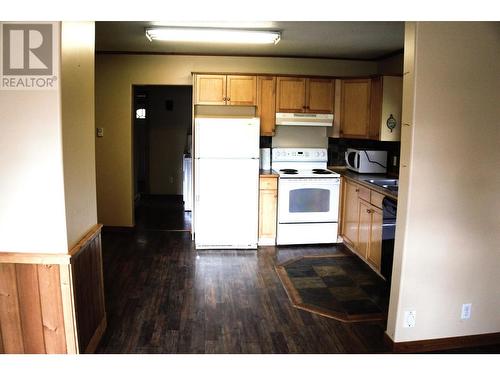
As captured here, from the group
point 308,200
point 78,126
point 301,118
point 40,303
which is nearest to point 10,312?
point 40,303

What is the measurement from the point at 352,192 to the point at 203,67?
2444 millimetres

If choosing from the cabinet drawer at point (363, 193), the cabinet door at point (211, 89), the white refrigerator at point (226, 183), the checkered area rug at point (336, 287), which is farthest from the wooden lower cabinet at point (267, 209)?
the cabinet door at point (211, 89)

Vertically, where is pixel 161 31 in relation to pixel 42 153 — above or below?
above

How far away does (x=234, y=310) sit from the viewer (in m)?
3.21

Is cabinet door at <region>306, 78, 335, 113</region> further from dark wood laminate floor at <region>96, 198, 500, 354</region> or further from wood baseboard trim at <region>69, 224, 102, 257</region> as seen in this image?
wood baseboard trim at <region>69, 224, 102, 257</region>

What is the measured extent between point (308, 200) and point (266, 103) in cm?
130

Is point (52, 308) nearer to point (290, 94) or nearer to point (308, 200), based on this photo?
point (308, 200)

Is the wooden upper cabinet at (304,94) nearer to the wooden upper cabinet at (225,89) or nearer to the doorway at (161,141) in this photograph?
the wooden upper cabinet at (225,89)

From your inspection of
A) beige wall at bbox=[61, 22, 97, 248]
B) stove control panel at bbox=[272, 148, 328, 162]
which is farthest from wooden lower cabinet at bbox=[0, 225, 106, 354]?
stove control panel at bbox=[272, 148, 328, 162]

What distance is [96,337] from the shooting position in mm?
2576

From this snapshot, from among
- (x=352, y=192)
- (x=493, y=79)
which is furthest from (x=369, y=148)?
(x=493, y=79)

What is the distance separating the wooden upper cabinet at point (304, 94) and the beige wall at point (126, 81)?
380 millimetres

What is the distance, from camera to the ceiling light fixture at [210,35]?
3727 mm
